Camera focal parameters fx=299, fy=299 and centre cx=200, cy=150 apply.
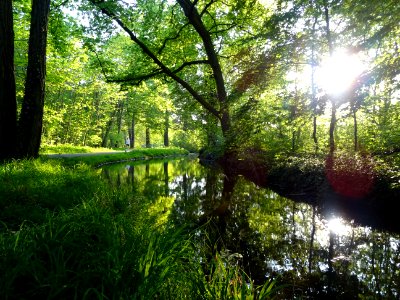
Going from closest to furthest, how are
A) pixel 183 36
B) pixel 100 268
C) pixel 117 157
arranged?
pixel 100 268 < pixel 183 36 < pixel 117 157

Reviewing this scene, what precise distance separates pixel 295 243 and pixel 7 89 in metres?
8.82

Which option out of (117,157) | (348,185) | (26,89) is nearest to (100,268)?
(26,89)

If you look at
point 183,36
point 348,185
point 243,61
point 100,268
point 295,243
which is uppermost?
point 183,36

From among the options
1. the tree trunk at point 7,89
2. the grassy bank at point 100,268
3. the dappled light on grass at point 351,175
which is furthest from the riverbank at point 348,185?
the tree trunk at point 7,89

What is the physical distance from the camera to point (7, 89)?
8734 millimetres

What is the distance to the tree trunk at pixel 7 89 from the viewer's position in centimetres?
862

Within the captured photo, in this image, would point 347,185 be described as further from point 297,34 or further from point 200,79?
point 200,79

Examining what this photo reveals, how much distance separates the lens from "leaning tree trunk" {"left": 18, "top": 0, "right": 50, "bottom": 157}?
29.1 feet

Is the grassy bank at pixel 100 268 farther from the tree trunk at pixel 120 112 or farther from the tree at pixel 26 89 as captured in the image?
the tree trunk at pixel 120 112

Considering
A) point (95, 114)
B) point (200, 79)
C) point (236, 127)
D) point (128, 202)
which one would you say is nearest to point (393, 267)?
point (128, 202)

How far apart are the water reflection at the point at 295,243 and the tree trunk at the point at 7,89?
15.0 feet

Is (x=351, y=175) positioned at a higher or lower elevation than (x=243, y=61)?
lower

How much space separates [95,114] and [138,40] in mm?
25205

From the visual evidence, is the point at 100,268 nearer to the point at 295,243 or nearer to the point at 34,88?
the point at 295,243
